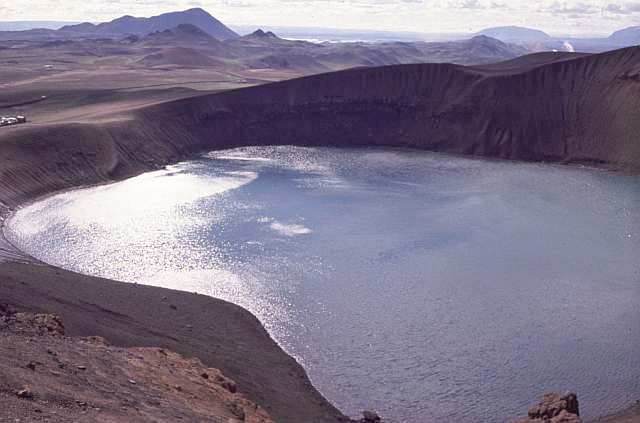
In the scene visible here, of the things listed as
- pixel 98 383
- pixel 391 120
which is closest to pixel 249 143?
pixel 391 120

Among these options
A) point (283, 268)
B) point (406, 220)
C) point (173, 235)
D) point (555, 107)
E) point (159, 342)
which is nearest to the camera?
point (159, 342)

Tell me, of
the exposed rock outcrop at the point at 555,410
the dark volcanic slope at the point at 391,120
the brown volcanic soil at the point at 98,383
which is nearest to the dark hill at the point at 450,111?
the dark volcanic slope at the point at 391,120

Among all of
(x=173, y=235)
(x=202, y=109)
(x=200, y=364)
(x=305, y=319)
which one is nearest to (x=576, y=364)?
(x=305, y=319)

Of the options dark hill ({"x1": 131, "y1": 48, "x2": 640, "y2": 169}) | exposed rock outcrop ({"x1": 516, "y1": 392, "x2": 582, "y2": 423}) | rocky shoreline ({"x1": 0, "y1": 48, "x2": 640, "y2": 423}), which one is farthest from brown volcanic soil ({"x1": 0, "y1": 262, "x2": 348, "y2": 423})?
dark hill ({"x1": 131, "y1": 48, "x2": 640, "y2": 169})

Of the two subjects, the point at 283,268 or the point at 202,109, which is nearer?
the point at 283,268

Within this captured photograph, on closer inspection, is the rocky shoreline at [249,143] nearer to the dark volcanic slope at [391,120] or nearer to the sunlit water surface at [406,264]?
the dark volcanic slope at [391,120]

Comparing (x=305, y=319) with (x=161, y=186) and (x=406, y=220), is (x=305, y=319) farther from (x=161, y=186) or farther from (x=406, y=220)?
(x=161, y=186)

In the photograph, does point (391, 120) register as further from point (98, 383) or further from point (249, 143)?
point (98, 383)
